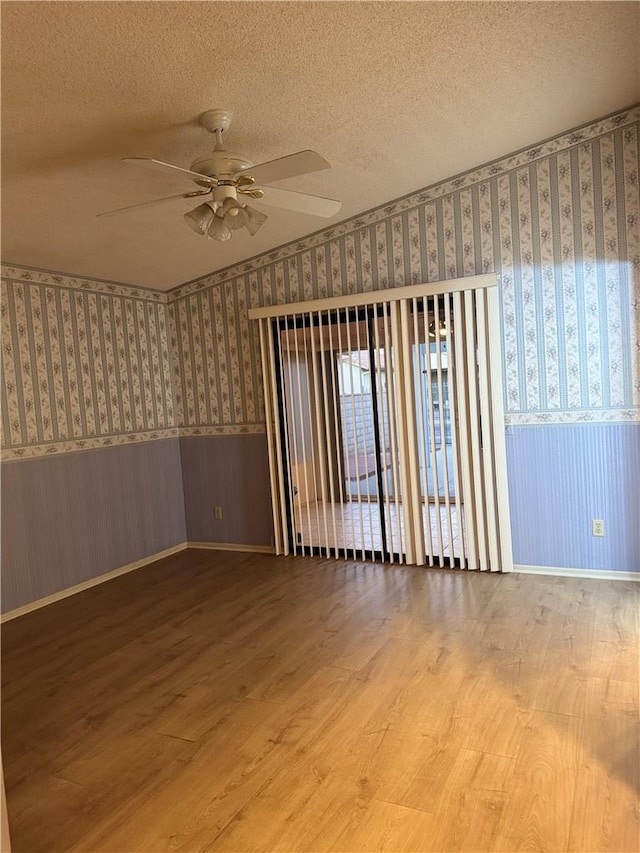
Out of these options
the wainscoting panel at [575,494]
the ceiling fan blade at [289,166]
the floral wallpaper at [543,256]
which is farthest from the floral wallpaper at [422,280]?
the ceiling fan blade at [289,166]

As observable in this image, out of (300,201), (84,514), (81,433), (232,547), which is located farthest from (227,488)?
(300,201)

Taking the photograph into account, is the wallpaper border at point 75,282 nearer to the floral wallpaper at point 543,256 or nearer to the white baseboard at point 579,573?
the floral wallpaper at point 543,256

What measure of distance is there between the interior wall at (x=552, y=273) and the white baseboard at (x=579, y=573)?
4cm

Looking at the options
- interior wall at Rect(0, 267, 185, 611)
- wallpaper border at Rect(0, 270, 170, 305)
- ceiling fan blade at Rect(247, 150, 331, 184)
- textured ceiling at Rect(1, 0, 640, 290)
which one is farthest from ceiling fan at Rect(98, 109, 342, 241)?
interior wall at Rect(0, 267, 185, 611)

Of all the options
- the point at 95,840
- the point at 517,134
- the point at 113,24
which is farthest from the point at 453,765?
the point at 517,134

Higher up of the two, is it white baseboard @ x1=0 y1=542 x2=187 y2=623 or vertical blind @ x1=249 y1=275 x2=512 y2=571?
vertical blind @ x1=249 y1=275 x2=512 y2=571

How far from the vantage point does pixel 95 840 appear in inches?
83.6

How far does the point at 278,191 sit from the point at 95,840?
2784mm

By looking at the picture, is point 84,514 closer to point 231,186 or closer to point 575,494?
point 231,186

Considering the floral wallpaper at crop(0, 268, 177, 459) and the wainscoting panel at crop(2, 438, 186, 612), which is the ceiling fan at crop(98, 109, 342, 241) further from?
the wainscoting panel at crop(2, 438, 186, 612)

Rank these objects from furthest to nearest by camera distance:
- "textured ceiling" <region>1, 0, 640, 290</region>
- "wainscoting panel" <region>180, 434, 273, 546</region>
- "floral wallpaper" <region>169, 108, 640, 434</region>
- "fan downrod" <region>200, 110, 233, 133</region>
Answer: "wainscoting panel" <region>180, 434, 273, 546</region>, "floral wallpaper" <region>169, 108, 640, 434</region>, "fan downrod" <region>200, 110, 233, 133</region>, "textured ceiling" <region>1, 0, 640, 290</region>

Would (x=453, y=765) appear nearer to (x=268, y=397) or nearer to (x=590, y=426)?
(x=590, y=426)

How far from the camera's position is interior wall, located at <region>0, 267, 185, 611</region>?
181 inches

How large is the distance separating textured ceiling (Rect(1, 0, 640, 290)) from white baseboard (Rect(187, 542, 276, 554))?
2865mm
